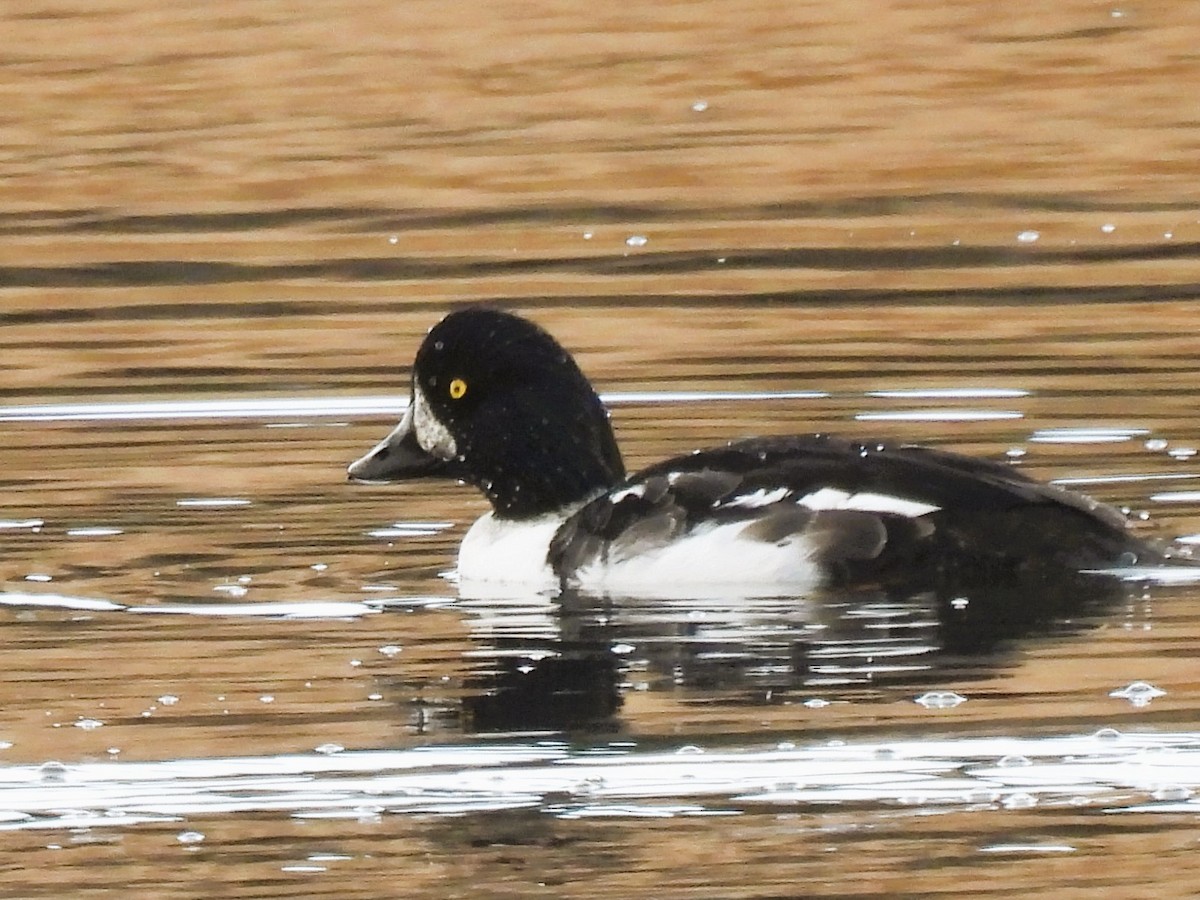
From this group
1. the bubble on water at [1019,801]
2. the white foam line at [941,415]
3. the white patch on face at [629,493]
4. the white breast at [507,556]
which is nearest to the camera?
the bubble on water at [1019,801]

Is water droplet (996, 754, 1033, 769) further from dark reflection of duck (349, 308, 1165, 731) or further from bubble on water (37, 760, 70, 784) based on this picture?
bubble on water (37, 760, 70, 784)

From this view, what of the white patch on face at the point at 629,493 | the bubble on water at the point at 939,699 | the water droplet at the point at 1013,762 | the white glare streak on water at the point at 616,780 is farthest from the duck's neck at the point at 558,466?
the water droplet at the point at 1013,762

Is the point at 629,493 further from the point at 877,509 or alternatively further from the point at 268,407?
the point at 268,407

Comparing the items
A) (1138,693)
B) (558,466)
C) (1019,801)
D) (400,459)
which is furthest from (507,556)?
(1019,801)

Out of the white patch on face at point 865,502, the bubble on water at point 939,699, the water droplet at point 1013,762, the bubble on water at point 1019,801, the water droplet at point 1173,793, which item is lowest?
the water droplet at point 1173,793

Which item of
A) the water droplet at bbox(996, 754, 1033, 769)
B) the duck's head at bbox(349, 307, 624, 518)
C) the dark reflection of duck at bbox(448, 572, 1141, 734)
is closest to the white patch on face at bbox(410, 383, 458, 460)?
the duck's head at bbox(349, 307, 624, 518)

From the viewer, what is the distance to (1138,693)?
7.96 m

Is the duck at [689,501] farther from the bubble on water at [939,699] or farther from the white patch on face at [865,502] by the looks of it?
the bubble on water at [939,699]

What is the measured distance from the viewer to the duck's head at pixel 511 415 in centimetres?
1008

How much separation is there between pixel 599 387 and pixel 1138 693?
4576mm

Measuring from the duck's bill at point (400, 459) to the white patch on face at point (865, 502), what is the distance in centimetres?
151

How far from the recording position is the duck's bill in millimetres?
10242

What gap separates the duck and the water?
15cm

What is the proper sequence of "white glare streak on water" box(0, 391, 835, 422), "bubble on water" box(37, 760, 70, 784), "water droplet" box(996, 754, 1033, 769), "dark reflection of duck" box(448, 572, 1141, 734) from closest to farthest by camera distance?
"water droplet" box(996, 754, 1033, 769) → "bubble on water" box(37, 760, 70, 784) → "dark reflection of duck" box(448, 572, 1141, 734) → "white glare streak on water" box(0, 391, 835, 422)
